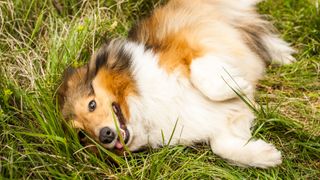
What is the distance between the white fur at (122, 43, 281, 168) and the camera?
3234 mm

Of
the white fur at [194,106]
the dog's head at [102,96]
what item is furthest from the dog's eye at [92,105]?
the white fur at [194,106]

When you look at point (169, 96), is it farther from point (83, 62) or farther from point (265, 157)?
point (83, 62)

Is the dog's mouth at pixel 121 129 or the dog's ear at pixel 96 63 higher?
the dog's ear at pixel 96 63

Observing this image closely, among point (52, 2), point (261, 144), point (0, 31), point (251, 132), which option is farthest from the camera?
point (52, 2)

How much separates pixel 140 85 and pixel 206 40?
2.09ft

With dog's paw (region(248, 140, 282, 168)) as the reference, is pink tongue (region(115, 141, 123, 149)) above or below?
above

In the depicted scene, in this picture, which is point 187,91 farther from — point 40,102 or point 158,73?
point 40,102

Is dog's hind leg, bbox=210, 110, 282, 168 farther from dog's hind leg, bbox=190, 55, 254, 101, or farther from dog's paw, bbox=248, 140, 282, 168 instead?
dog's hind leg, bbox=190, 55, 254, 101

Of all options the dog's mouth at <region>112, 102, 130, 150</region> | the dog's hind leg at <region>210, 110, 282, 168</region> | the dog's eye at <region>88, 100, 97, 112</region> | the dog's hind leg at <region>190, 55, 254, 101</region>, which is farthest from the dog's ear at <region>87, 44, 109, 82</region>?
the dog's hind leg at <region>210, 110, 282, 168</region>

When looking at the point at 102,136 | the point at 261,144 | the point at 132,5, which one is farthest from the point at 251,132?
the point at 132,5

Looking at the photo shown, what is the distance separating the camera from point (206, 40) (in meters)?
3.52

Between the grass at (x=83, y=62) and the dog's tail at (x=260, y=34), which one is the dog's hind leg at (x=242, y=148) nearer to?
the grass at (x=83, y=62)

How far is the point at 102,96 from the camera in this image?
10.5 feet

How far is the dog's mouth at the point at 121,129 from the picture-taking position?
3139 mm
